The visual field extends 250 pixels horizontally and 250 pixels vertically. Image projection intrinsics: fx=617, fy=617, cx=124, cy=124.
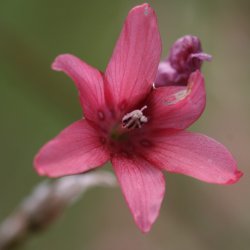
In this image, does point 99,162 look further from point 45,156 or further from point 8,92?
point 8,92

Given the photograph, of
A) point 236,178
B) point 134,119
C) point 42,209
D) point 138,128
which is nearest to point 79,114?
point 42,209

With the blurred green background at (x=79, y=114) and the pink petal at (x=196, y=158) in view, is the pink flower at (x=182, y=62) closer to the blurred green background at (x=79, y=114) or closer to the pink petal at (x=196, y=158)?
the pink petal at (x=196, y=158)

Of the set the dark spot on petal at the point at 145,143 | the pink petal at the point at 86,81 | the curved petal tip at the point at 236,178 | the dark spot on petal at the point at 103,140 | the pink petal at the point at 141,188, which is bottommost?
the curved petal tip at the point at 236,178

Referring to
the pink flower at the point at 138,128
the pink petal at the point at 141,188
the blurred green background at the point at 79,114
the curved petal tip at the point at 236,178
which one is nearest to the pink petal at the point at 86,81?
the pink flower at the point at 138,128

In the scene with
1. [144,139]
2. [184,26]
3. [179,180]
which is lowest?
[179,180]

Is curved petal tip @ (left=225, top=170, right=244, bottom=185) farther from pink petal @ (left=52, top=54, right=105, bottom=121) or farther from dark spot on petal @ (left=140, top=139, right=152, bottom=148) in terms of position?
pink petal @ (left=52, top=54, right=105, bottom=121)

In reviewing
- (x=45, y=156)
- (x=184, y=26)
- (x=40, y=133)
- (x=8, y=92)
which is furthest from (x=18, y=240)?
(x=184, y=26)
